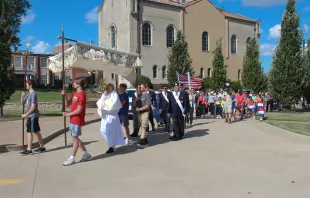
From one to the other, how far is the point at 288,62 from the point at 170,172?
20.7m

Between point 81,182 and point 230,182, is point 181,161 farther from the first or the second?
point 81,182

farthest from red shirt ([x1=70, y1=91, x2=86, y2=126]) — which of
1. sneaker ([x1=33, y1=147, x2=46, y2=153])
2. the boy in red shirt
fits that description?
sneaker ([x1=33, y1=147, x2=46, y2=153])

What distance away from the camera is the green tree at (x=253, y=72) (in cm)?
4322

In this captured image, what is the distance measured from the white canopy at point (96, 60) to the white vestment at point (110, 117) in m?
3.28

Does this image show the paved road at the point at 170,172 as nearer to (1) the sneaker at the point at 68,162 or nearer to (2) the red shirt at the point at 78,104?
(1) the sneaker at the point at 68,162

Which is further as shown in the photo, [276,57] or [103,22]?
[103,22]

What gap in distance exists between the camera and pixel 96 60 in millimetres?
12000

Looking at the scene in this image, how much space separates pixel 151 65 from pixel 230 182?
121 ft

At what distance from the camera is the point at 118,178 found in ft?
20.5

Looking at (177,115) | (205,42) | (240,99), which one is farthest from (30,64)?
(177,115)

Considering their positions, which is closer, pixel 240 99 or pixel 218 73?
pixel 240 99

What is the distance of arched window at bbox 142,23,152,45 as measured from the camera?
137 ft

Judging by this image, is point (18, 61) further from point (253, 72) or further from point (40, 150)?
point (40, 150)

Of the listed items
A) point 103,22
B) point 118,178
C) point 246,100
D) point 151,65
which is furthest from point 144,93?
point 103,22
